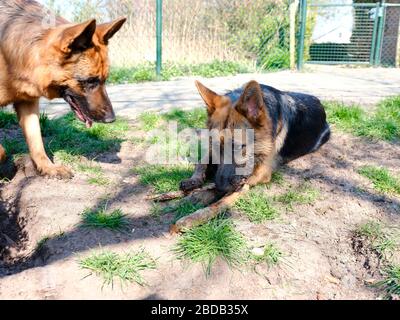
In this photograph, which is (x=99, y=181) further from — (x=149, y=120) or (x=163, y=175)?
(x=149, y=120)

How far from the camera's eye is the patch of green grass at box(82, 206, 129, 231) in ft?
10.00

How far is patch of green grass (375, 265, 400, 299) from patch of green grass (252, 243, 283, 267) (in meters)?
0.63

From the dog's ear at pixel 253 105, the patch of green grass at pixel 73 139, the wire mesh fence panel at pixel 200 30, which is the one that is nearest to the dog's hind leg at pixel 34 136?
the patch of green grass at pixel 73 139

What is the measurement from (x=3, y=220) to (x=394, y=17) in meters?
16.3

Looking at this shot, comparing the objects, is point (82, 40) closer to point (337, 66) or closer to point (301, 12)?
point (301, 12)

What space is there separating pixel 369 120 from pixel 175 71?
731 centimetres

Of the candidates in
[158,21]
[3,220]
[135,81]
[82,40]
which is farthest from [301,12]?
[3,220]

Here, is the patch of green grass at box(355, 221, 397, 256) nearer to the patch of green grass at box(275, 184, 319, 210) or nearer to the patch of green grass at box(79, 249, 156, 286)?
the patch of green grass at box(275, 184, 319, 210)

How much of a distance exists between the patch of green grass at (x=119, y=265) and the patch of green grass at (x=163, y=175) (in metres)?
1.16

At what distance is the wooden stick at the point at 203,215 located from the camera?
9.71 ft

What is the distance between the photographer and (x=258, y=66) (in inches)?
522

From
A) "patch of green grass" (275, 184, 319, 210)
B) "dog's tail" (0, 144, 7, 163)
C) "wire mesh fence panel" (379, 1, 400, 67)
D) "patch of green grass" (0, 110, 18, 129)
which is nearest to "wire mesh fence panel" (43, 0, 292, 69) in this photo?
"wire mesh fence panel" (379, 1, 400, 67)

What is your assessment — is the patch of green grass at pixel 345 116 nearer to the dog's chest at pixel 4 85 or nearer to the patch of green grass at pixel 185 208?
the patch of green grass at pixel 185 208

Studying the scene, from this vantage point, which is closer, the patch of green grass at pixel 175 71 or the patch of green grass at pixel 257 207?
the patch of green grass at pixel 257 207
